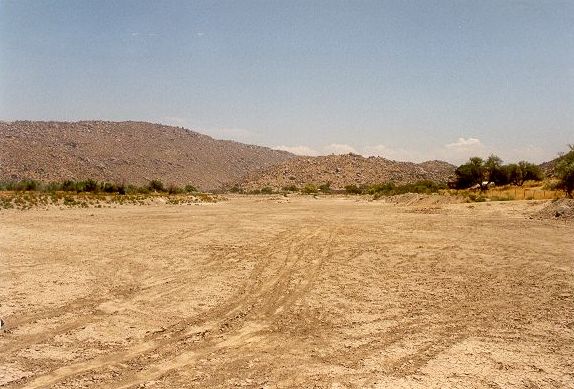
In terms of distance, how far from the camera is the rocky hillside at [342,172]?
106 metres

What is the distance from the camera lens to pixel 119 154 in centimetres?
12125

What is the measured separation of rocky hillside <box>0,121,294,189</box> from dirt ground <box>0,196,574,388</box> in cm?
8464

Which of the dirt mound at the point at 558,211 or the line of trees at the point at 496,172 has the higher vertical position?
the line of trees at the point at 496,172

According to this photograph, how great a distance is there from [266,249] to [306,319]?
798 centimetres

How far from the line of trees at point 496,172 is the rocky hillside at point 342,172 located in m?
38.1

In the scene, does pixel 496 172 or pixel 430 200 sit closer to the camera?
pixel 430 200

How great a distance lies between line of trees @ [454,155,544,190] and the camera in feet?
202

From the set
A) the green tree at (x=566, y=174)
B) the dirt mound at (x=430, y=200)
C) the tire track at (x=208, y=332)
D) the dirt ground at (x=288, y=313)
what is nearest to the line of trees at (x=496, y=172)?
the dirt mound at (x=430, y=200)

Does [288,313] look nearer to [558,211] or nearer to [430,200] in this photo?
[558,211]

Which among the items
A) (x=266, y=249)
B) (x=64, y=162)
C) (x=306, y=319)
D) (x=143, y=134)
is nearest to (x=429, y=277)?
(x=306, y=319)

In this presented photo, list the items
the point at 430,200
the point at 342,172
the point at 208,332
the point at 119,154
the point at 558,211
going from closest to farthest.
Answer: the point at 208,332, the point at 558,211, the point at 430,200, the point at 342,172, the point at 119,154

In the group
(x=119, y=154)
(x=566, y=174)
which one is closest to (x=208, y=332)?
(x=566, y=174)

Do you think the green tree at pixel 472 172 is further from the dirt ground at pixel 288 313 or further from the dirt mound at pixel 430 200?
the dirt ground at pixel 288 313

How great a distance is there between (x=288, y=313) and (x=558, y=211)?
829 inches
